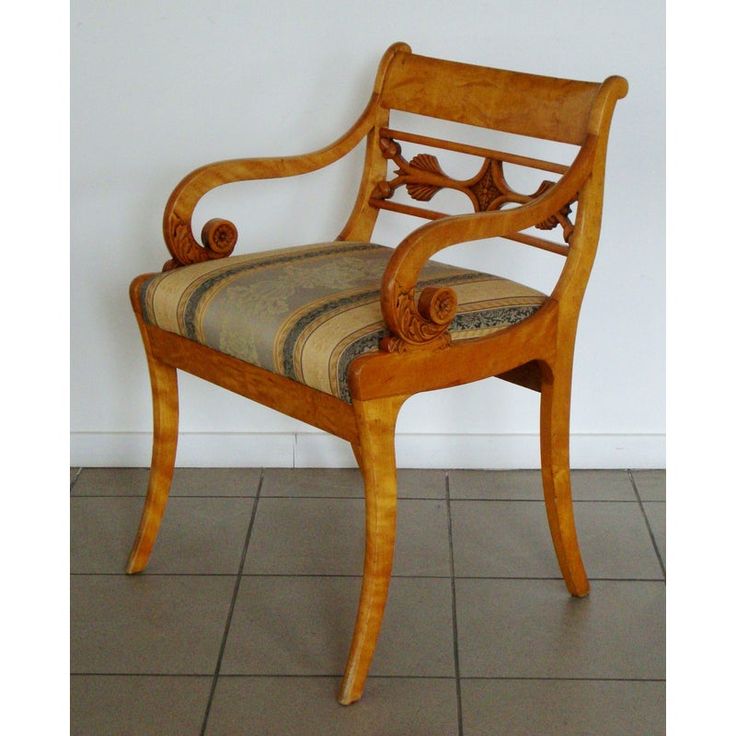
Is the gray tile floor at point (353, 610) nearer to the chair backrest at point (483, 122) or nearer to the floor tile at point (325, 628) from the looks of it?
the floor tile at point (325, 628)

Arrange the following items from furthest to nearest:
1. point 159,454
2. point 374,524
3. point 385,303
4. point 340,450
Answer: point 340,450 → point 159,454 → point 374,524 → point 385,303

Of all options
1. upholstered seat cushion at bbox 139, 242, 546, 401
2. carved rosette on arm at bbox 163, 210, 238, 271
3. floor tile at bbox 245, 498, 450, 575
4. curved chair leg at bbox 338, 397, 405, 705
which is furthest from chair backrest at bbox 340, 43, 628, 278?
floor tile at bbox 245, 498, 450, 575

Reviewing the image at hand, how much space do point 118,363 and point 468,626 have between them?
3.43ft

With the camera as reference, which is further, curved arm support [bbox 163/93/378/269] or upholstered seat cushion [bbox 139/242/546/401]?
curved arm support [bbox 163/93/378/269]

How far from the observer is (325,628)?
1.69m

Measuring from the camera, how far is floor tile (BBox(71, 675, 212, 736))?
4.71ft

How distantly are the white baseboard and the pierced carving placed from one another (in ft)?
2.14

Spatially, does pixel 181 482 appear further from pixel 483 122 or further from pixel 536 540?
pixel 483 122

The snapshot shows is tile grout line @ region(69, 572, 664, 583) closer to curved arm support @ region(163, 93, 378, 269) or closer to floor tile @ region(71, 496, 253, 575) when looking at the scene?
floor tile @ region(71, 496, 253, 575)

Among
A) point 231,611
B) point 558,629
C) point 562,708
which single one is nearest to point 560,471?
point 558,629

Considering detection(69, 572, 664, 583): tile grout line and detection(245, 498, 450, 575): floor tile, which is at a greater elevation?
detection(245, 498, 450, 575): floor tile

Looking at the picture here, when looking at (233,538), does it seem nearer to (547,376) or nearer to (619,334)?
(547,376)

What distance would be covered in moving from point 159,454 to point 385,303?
675mm
